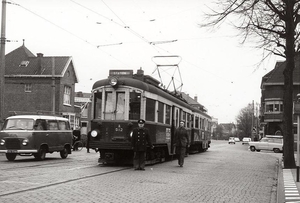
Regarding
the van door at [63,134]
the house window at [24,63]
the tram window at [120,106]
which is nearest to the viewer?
the tram window at [120,106]

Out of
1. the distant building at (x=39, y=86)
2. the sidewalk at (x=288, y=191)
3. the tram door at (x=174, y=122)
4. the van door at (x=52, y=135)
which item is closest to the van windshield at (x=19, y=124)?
the van door at (x=52, y=135)

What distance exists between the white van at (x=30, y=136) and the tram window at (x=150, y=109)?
538 centimetres

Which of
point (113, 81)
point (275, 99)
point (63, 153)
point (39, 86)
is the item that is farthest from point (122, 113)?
point (275, 99)

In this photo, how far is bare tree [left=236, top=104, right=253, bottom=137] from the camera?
11888cm

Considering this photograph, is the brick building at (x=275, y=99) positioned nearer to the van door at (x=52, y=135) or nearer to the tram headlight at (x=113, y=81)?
the van door at (x=52, y=135)

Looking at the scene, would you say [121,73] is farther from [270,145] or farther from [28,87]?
[28,87]

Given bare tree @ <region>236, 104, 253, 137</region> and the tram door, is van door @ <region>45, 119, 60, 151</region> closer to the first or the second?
the tram door

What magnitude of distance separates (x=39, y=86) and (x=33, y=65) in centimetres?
318

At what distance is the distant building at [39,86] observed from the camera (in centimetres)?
4762

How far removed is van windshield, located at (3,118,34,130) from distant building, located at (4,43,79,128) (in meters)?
26.5

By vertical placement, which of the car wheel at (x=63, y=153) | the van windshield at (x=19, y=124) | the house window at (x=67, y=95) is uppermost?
the house window at (x=67, y=95)

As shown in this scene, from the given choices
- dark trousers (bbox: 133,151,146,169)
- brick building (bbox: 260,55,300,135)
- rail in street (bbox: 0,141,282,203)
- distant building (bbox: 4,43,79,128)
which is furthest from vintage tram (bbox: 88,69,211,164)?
brick building (bbox: 260,55,300,135)

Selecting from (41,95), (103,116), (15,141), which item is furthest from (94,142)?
(41,95)

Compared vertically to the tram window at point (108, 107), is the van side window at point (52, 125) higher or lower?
lower
